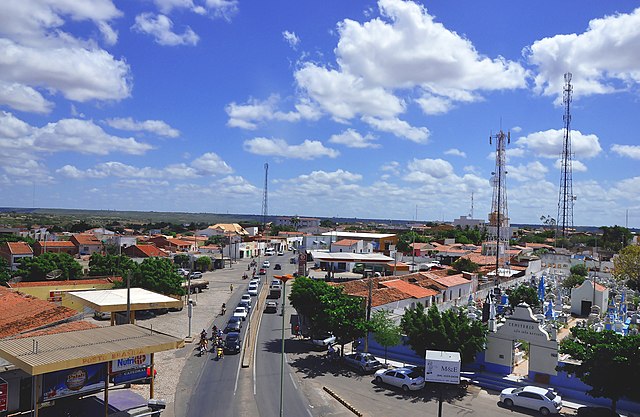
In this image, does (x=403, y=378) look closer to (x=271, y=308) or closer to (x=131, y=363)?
(x=131, y=363)

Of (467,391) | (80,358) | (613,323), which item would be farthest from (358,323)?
(613,323)

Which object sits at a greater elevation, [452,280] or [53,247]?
[452,280]

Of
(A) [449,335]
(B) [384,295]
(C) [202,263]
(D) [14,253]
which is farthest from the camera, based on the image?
(C) [202,263]

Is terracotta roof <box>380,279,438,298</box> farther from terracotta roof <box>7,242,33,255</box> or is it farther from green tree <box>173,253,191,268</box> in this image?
terracotta roof <box>7,242,33,255</box>

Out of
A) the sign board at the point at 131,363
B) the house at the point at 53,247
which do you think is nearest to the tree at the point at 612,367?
the sign board at the point at 131,363

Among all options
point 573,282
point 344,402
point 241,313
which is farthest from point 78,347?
point 573,282

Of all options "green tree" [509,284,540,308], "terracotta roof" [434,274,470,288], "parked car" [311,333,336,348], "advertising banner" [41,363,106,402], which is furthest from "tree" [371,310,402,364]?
"green tree" [509,284,540,308]
